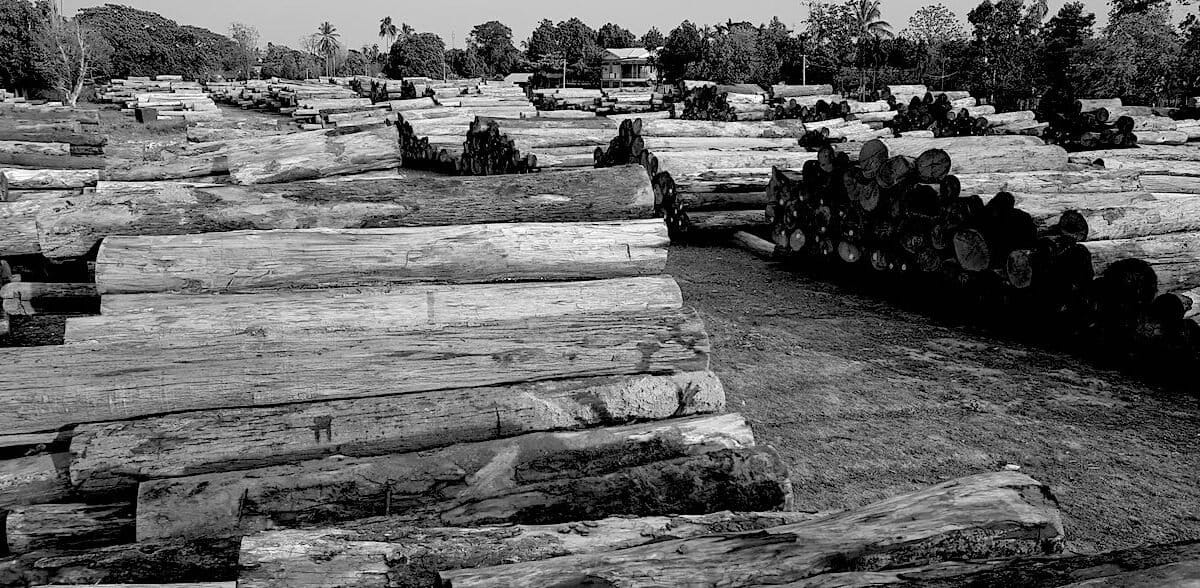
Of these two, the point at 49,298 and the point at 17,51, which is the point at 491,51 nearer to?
the point at 17,51

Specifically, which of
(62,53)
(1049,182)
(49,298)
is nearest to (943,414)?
(1049,182)

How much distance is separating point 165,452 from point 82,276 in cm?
192

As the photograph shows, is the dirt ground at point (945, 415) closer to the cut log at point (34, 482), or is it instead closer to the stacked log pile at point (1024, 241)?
the stacked log pile at point (1024, 241)

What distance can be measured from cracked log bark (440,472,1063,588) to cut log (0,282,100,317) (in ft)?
9.33

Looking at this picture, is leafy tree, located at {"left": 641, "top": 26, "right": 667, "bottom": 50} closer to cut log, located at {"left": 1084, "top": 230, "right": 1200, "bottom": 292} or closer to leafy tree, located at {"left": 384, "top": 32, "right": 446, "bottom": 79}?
leafy tree, located at {"left": 384, "top": 32, "right": 446, "bottom": 79}

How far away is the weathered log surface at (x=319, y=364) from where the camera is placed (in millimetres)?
3160

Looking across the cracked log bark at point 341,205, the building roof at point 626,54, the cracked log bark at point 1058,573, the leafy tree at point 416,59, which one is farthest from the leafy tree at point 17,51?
the cracked log bark at point 1058,573

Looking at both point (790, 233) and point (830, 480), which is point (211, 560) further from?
point (790, 233)

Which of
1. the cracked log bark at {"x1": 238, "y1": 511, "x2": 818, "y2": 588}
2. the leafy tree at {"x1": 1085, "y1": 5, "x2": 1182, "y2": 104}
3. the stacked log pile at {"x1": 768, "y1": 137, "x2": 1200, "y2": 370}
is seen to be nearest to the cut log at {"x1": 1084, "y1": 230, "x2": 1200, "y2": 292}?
the stacked log pile at {"x1": 768, "y1": 137, "x2": 1200, "y2": 370}

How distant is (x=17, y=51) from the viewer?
43.4 metres

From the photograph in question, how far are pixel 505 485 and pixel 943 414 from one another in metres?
3.54

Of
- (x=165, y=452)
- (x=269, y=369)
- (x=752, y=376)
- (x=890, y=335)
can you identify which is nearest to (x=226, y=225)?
(x=269, y=369)

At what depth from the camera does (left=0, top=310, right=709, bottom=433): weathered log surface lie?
3160mm

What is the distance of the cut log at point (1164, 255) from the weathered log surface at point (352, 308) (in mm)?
4349
